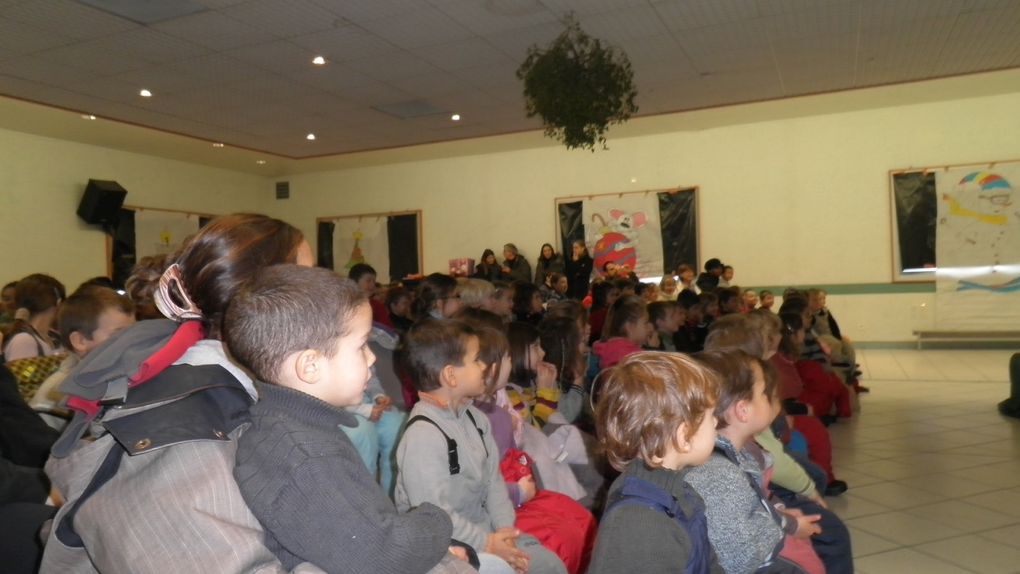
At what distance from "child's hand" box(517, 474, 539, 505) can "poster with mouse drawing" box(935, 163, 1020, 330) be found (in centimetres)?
932

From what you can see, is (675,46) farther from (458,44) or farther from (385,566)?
(385,566)

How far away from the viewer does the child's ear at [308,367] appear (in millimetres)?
1053

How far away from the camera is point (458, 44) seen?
19.7 ft

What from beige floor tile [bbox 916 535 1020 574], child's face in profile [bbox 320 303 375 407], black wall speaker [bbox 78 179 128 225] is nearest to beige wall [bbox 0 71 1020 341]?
black wall speaker [bbox 78 179 128 225]

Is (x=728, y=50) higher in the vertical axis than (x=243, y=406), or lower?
higher

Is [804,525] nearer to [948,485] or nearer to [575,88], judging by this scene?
[948,485]

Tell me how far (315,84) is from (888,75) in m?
5.92

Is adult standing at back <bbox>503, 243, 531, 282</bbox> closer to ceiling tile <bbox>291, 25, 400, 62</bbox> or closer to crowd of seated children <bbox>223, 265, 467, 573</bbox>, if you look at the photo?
ceiling tile <bbox>291, 25, 400, 62</bbox>

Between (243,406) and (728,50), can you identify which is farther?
(728,50)

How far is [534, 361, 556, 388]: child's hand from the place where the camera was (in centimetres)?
330

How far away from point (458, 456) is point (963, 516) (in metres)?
2.78

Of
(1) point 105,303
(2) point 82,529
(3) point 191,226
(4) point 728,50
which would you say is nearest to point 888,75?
(4) point 728,50

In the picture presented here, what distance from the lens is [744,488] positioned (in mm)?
1816

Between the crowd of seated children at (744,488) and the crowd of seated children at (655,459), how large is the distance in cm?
12
